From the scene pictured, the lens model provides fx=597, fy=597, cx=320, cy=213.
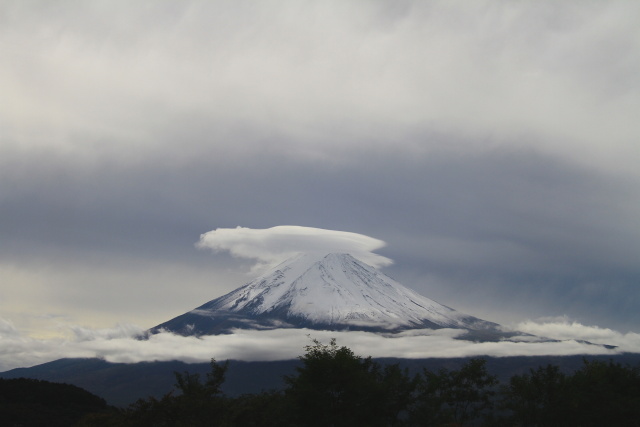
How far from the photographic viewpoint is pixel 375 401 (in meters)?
43.5

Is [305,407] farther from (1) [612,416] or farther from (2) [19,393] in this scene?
(2) [19,393]

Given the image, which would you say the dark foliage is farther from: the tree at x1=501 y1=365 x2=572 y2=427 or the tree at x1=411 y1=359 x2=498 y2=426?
the tree at x1=501 y1=365 x2=572 y2=427

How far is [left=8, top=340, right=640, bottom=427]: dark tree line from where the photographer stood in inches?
1624

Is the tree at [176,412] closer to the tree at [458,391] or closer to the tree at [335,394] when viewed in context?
the tree at [335,394]

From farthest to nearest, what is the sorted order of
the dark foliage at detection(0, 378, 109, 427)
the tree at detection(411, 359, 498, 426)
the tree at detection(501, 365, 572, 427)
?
1. the dark foliage at detection(0, 378, 109, 427)
2. the tree at detection(411, 359, 498, 426)
3. the tree at detection(501, 365, 572, 427)

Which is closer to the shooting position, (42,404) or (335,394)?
(335,394)

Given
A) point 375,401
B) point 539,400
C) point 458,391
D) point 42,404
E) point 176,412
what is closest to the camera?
point 176,412

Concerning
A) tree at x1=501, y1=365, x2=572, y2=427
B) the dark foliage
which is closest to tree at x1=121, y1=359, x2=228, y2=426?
tree at x1=501, y1=365, x2=572, y2=427

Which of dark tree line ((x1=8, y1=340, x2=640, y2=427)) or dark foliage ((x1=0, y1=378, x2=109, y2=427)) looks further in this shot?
dark foliage ((x1=0, y1=378, x2=109, y2=427))

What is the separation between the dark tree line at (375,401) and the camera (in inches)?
1624

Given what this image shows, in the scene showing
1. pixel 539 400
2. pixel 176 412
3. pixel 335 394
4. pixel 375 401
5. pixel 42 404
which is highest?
pixel 335 394

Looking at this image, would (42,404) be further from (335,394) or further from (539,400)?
(539,400)

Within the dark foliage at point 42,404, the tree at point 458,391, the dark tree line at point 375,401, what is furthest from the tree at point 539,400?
the dark foliage at point 42,404

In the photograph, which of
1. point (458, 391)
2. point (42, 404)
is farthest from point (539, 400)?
point (42, 404)
